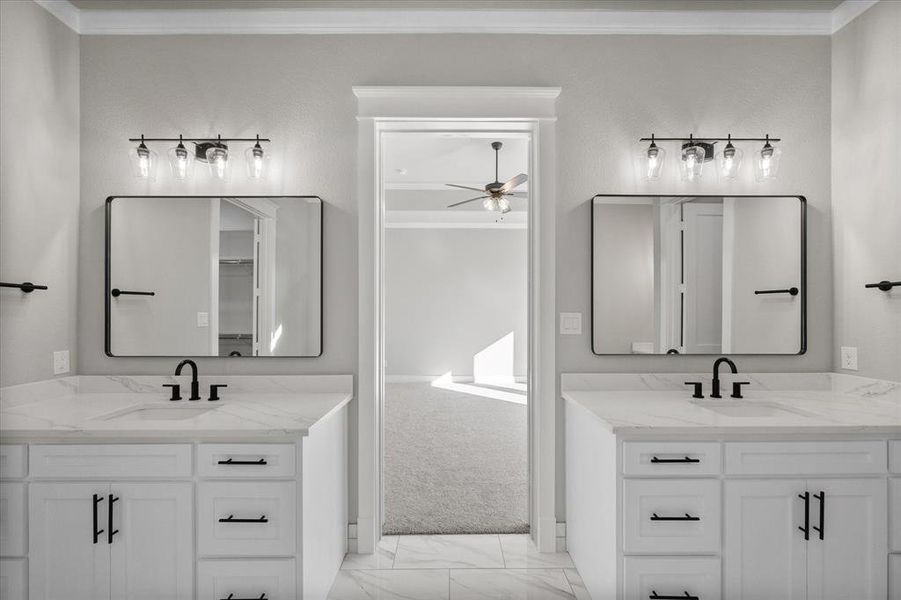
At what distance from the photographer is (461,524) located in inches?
110

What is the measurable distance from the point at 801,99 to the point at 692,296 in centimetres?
113

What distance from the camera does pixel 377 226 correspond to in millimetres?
2531

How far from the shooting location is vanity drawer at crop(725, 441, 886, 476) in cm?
178

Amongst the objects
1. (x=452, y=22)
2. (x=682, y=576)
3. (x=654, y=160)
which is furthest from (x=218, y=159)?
(x=682, y=576)

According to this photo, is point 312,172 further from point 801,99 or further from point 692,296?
point 801,99

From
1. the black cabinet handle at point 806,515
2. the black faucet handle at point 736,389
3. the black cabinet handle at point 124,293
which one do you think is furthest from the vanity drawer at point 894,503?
the black cabinet handle at point 124,293

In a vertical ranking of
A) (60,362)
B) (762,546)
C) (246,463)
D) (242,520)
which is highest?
(60,362)

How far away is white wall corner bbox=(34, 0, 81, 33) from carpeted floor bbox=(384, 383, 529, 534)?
9.88 feet

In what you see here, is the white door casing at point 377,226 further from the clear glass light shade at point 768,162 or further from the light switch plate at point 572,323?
the clear glass light shade at point 768,162

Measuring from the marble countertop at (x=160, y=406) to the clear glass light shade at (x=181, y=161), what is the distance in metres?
1.01

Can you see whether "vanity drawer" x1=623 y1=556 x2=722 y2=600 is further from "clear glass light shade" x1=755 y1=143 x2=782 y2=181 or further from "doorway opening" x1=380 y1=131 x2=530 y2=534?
"doorway opening" x1=380 y1=131 x2=530 y2=534

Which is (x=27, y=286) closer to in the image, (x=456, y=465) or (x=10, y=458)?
(x=10, y=458)

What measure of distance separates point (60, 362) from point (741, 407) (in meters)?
3.16

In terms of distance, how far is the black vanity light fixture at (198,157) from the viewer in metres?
2.39
